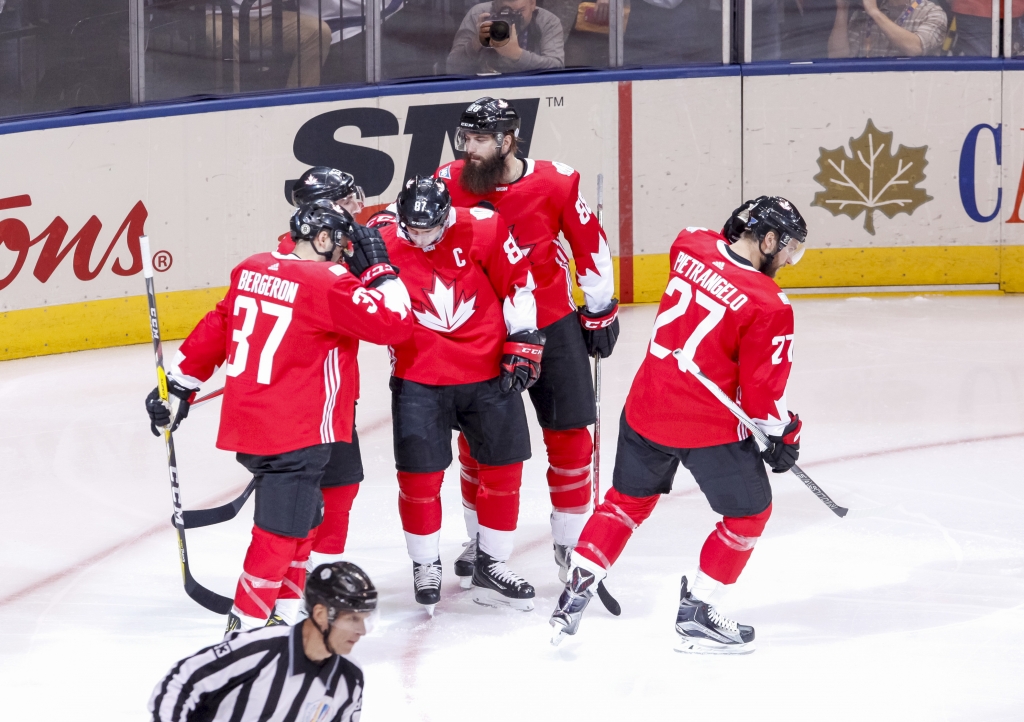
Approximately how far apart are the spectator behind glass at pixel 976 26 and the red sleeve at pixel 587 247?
4.50 meters

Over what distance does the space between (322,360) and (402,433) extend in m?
0.56

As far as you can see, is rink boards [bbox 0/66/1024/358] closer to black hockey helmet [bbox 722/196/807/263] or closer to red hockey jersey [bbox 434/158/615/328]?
red hockey jersey [bbox 434/158/615/328]

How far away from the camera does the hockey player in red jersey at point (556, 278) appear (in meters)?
3.97

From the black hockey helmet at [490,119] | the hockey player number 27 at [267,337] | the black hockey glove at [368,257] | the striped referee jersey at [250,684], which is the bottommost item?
the striped referee jersey at [250,684]

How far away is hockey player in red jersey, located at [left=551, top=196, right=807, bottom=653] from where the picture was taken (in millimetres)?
3383

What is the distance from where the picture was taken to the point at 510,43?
7.37m

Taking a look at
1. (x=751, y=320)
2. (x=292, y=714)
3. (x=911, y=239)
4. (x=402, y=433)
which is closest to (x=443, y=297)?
(x=402, y=433)

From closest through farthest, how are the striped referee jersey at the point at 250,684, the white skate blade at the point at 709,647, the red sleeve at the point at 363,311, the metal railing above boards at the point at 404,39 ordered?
1. the striped referee jersey at the point at 250,684
2. the red sleeve at the point at 363,311
3. the white skate blade at the point at 709,647
4. the metal railing above boards at the point at 404,39

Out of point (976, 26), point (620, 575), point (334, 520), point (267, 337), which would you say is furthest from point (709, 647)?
point (976, 26)

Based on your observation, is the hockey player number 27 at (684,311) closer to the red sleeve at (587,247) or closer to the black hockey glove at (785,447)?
the black hockey glove at (785,447)

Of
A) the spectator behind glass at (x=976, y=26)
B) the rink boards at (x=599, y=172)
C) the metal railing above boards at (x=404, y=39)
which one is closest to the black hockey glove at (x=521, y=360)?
the rink boards at (x=599, y=172)

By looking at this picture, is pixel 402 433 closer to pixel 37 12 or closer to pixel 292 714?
pixel 292 714

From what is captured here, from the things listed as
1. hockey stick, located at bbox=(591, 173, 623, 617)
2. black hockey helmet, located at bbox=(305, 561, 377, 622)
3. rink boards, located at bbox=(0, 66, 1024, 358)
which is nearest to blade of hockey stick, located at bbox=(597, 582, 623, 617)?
hockey stick, located at bbox=(591, 173, 623, 617)

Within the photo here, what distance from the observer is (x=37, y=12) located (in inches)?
257
